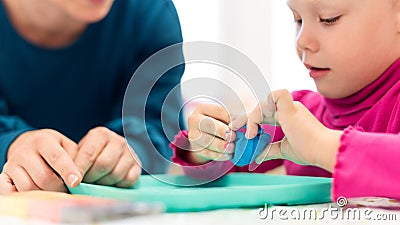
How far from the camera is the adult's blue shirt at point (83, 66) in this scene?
1165 millimetres

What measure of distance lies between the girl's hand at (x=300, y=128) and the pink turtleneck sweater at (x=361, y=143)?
2 centimetres

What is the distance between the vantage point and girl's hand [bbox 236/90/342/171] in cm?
68

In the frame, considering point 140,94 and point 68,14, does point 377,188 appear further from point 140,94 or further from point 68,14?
point 68,14

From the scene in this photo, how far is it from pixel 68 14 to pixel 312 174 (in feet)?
1.74

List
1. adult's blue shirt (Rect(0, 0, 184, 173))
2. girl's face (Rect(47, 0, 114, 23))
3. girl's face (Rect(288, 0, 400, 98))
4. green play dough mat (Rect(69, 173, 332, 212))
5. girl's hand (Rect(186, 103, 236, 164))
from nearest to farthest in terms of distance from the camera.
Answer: green play dough mat (Rect(69, 173, 332, 212)), girl's hand (Rect(186, 103, 236, 164)), girl's face (Rect(288, 0, 400, 98)), girl's face (Rect(47, 0, 114, 23)), adult's blue shirt (Rect(0, 0, 184, 173))

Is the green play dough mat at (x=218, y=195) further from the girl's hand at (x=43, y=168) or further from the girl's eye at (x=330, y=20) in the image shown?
the girl's eye at (x=330, y=20)

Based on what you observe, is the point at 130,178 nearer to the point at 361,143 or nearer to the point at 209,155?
the point at 209,155

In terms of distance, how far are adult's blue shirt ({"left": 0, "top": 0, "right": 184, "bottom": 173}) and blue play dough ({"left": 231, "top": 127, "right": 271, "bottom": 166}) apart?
1.63 feet

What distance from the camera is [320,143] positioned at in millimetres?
680

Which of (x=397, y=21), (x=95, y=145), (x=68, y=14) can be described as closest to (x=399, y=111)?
(x=397, y=21)

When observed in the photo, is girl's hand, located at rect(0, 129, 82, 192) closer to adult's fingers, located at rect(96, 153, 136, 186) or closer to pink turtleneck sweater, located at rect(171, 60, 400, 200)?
adult's fingers, located at rect(96, 153, 136, 186)

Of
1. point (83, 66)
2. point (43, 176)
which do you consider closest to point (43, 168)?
point (43, 176)

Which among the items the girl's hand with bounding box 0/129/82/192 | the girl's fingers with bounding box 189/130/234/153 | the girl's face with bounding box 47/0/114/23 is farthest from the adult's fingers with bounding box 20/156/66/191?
the girl's face with bounding box 47/0/114/23

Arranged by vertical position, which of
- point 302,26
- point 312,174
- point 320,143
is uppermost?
point 302,26
